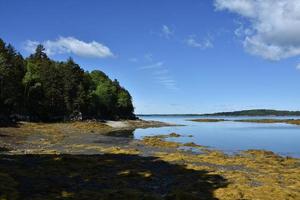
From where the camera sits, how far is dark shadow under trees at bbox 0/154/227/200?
21.9 m

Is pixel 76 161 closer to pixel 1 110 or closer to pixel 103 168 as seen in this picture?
pixel 103 168

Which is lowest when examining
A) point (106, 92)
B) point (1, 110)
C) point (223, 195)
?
point (223, 195)

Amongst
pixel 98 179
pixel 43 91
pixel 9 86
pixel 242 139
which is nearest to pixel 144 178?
pixel 98 179

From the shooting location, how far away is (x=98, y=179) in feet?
87.5

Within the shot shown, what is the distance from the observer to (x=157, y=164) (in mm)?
35438

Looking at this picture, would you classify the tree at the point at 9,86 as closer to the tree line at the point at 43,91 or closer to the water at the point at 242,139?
the tree line at the point at 43,91

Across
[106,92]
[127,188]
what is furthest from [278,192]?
[106,92]

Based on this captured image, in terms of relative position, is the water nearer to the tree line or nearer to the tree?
the tree line

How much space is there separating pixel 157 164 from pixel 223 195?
12.7m

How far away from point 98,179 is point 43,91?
81938 mm

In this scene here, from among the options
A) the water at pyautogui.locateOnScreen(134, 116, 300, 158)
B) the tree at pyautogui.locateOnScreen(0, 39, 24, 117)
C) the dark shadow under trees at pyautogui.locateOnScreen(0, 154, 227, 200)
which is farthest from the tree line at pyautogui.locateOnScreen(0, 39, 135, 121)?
the dark shadow under trees at pyautogui.locateOnScreen(0, 154, 227, 200)

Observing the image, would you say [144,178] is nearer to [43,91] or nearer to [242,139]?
[242,139]

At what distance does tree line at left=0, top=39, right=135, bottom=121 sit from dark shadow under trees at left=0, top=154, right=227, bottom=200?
50.2 meters

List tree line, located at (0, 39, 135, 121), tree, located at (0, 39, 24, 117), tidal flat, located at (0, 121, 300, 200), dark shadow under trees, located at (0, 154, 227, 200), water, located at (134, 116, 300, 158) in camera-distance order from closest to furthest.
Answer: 1. dark shadow under trees, located at (0, 154, 227, 200)
2. tidal flat, located at (0, 121, 300, 200)
3. water, located at (134, 116, 300, 158)
4. tree, located at (0, 39, 24, 117)
5. tree line, located at (0, 39, 135, 121)
